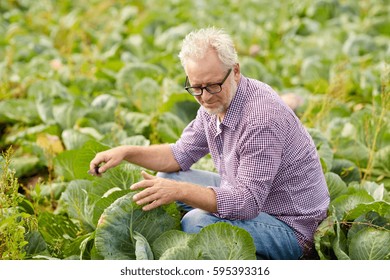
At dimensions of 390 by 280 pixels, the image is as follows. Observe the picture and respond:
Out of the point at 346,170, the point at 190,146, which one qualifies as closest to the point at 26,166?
the point at 190,146

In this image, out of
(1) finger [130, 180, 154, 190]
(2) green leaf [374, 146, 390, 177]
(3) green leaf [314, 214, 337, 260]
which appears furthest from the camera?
(2) green leaf [374, 146, 390, 177]

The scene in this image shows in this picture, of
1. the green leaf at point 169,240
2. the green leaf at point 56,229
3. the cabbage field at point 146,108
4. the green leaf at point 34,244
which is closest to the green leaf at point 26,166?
the cabbage field at point 146,108

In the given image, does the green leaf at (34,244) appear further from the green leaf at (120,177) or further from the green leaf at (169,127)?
the green leaf at (169,127)

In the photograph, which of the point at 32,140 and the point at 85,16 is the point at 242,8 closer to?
the point at 85,16

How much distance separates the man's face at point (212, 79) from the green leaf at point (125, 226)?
0.57m

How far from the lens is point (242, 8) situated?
370 inches

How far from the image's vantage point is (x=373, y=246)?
330 cm

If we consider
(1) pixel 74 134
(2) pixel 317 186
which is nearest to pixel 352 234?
(2) pixel 317 186

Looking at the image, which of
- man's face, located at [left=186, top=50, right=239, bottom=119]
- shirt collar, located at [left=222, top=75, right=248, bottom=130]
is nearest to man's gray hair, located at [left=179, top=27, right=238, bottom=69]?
man's face, located at [left=186, top=50, right=239, bottom=119]

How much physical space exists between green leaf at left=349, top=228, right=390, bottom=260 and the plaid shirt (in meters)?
0.23

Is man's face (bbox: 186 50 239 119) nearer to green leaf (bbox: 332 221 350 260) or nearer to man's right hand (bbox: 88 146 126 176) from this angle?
man's right hand (bbox: 88 146 126 176)

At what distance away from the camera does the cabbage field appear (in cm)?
329

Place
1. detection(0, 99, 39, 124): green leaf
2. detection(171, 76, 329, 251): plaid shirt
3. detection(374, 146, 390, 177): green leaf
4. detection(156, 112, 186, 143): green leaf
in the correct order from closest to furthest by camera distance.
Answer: detection(171, 76, 329, 251): plaid shirt, detection(374, 146, 390, 177): green leaf, detection(156, 112, 186, 143): green leaf, detection(0, 99, 39, 124): green leaf

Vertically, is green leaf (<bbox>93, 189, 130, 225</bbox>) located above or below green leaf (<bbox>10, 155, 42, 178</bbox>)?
above
